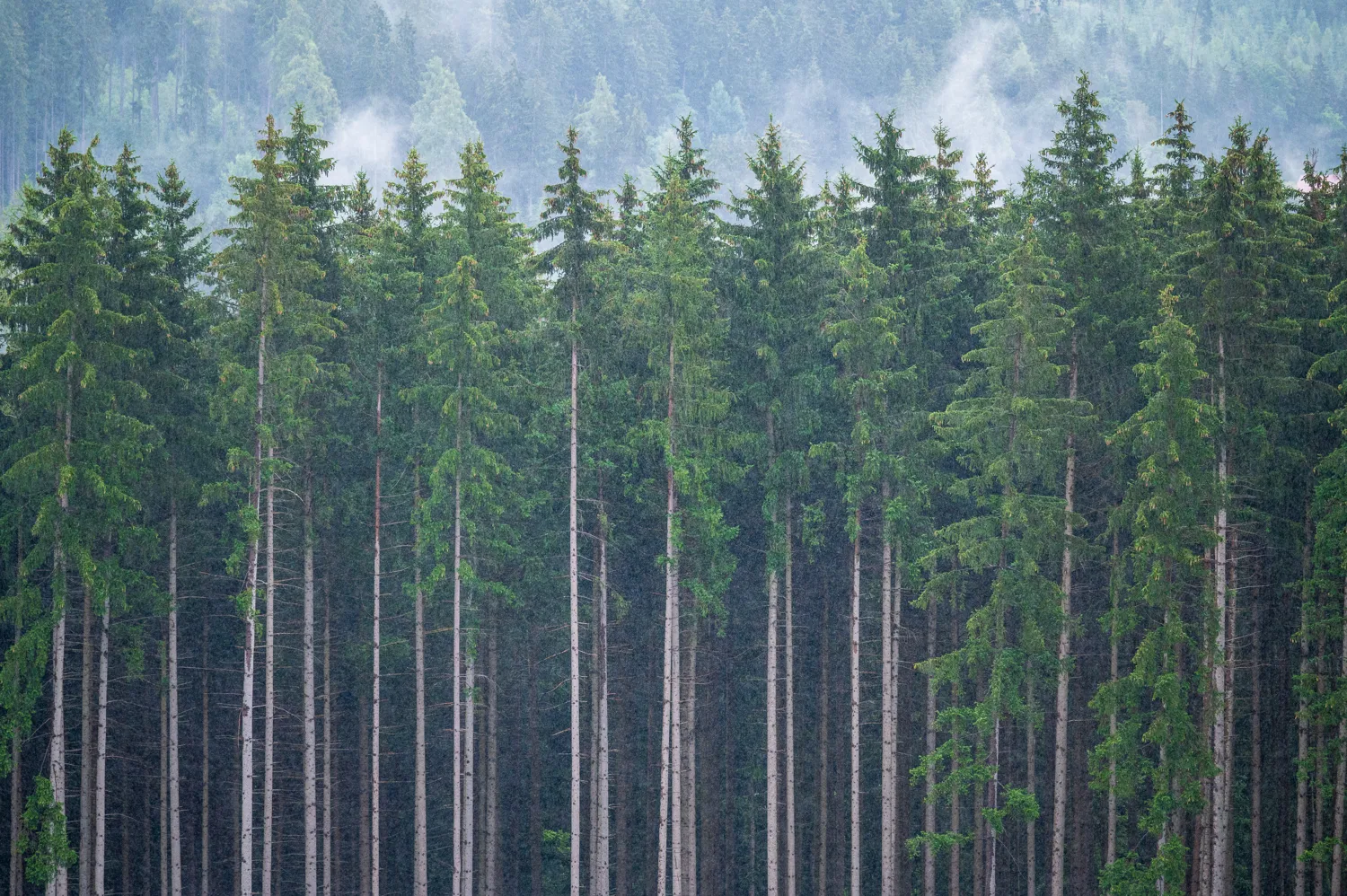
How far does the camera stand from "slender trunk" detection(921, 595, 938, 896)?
2769 cm

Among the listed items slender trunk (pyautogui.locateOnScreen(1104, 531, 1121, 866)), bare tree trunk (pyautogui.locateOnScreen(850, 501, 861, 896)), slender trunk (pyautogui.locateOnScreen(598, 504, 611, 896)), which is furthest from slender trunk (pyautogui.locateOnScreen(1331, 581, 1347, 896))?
slender trunk (pyautogui.locateOnScreen(598, 504, 611, 896))

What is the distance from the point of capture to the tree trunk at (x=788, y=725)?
95.5 feet

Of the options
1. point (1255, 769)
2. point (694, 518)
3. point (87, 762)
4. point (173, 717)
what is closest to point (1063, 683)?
point (1255, 769)

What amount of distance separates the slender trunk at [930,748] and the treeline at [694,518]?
0.13 meters

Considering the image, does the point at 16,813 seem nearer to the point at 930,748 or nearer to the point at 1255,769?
the point at 930,748

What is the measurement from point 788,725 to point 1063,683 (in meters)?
6.51

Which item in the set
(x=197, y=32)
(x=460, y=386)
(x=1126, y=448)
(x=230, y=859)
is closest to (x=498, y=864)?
(x=230, y=859)

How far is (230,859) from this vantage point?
104 feet

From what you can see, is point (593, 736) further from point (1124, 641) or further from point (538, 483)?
point (1124, 641)

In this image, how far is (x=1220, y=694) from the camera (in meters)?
24.8

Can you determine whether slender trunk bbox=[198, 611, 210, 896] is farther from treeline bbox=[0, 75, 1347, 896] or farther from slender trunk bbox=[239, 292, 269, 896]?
slender trunk bbox=[239, 292, 269, 896]

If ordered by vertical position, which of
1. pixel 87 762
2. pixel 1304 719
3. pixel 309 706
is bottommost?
pixel 87 762

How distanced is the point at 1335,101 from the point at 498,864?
665 feet

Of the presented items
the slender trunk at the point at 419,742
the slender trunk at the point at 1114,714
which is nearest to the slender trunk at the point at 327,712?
the slender trunk at the point at 419,742
